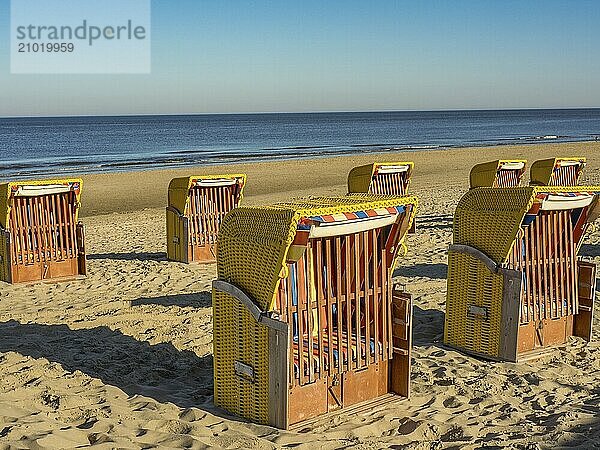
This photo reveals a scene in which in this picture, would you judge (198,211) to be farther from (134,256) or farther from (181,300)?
(181,300)

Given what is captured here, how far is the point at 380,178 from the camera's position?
11.3 metres

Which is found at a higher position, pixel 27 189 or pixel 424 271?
pixel 27 189

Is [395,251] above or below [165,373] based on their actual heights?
above

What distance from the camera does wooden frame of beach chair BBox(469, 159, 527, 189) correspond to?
11555mm

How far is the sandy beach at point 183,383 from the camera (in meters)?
4.20

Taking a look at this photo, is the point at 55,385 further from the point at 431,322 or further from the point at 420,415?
the point at 431,322

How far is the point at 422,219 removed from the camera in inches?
528

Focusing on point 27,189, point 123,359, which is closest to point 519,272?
point 123,359

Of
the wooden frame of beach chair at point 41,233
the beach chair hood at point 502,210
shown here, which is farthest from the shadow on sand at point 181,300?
the beach chair hood at point 502,210

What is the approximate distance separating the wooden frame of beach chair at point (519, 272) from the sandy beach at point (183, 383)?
0.18 m

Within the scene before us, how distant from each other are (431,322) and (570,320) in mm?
1170

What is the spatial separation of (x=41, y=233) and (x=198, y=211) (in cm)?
205

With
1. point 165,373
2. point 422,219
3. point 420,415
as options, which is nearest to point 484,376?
point 420,415

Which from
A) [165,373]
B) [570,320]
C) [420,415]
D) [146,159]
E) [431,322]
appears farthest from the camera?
[146,159]
